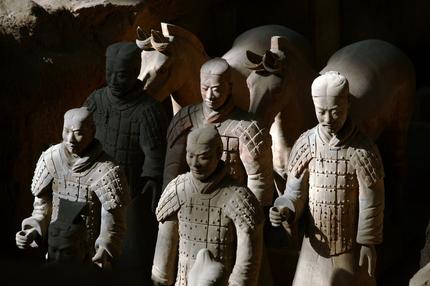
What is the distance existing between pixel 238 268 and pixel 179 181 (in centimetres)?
53

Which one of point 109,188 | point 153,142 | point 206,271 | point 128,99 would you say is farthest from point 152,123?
point 206,271

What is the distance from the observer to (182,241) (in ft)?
22.4

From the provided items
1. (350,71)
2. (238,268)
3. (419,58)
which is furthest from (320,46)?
(238,268)

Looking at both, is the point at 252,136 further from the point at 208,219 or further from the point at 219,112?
the point at 208,219

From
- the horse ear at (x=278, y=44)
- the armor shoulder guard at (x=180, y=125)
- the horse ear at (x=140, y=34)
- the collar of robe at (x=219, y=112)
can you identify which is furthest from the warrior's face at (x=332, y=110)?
the horse ear at (x=140, y=34)

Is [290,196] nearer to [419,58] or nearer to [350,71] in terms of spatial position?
[350,71]

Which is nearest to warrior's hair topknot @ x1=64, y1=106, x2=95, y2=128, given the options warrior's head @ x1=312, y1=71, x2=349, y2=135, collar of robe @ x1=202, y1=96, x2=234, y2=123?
collar of robe @ x1=202, y1=96, x2=234, y2=123

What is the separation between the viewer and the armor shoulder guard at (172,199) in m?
6.80

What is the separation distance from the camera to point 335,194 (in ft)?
23.7

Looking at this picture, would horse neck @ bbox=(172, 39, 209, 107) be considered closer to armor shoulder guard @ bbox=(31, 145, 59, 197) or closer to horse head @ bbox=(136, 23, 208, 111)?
horse head @ bbox=(136, 23, 208, 111)

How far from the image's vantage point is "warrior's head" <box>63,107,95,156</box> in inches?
280

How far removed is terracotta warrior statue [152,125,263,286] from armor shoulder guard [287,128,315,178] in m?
0.57

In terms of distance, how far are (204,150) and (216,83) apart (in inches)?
34.7

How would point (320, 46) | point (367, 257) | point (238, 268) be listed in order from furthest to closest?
point (320, 46) → point (367, 257) → point (238, 268)
